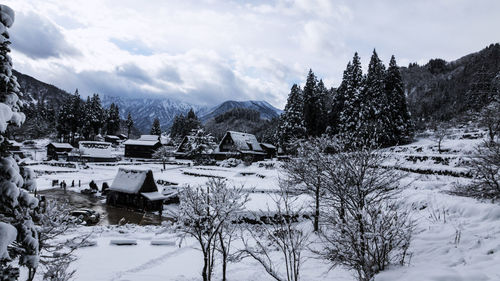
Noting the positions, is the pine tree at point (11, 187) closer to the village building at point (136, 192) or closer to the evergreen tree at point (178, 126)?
the village building at point (136, 192)

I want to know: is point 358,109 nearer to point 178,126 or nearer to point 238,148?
point 238,148

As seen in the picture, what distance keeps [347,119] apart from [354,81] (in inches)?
330

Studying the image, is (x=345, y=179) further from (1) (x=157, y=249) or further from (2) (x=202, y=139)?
(2) (x=202, y=139)

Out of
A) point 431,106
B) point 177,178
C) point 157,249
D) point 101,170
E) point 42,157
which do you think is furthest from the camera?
point 431,106

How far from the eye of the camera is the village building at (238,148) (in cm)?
5950

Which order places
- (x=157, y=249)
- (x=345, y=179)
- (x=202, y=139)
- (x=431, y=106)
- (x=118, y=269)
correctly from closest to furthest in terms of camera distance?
1. (x=345, y=179)
2. (x=118, y=269)
3. (x=157, y=249)
4. (x=202, y=139)
5. (x=431, y=106)

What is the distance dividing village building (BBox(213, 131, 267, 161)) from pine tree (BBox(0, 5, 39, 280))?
52.1 metres

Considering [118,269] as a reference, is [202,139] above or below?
above

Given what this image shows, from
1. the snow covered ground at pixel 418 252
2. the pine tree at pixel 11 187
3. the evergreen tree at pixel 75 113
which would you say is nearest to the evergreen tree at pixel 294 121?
the snow covered ground at pixel 418 252

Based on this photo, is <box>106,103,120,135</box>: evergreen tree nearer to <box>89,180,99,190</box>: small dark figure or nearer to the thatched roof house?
the thatched roof house

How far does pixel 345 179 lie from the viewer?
1083 cm

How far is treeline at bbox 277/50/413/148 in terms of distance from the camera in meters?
43.1

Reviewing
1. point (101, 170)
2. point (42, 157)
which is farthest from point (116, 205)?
point (42, 157)

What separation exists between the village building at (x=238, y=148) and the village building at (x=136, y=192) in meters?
29.3
